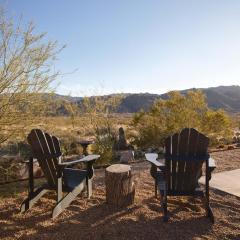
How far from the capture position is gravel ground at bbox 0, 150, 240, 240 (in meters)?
3.66

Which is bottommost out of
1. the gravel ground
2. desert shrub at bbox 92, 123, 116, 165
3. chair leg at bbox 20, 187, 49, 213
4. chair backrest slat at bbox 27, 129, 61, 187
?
the gravel ground

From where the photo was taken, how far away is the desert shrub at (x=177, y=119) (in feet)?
32.6

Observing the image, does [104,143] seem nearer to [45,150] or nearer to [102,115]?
[102,115]

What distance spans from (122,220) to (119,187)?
592 millimetres

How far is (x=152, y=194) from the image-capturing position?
5148 millimetres

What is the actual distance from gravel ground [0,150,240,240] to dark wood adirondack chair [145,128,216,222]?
0.23 m

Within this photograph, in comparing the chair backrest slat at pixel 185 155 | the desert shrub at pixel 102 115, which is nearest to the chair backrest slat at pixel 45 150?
the chair backrest slat at pixel 185 155

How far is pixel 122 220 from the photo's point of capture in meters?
4.05

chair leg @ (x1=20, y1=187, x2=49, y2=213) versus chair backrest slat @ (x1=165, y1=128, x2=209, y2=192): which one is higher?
chair backrest slat @ (x1=165, y1=128, x2=209, y2=192)

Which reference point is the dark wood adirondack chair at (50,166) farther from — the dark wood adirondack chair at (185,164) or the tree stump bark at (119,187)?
the dark wood adirondack chair at (185,164)

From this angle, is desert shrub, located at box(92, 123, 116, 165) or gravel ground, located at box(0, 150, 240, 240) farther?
desert shrub, located at box(92, 123, 116, 165)

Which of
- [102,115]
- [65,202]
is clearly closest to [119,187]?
[65,202]

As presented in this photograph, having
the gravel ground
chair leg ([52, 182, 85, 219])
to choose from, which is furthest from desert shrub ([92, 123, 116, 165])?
chair leg ([52, 182, 85, 219])

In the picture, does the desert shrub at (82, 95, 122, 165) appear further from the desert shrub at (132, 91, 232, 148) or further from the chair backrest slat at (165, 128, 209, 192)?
the chair backrest slat at (165, 128, 209, 192)
